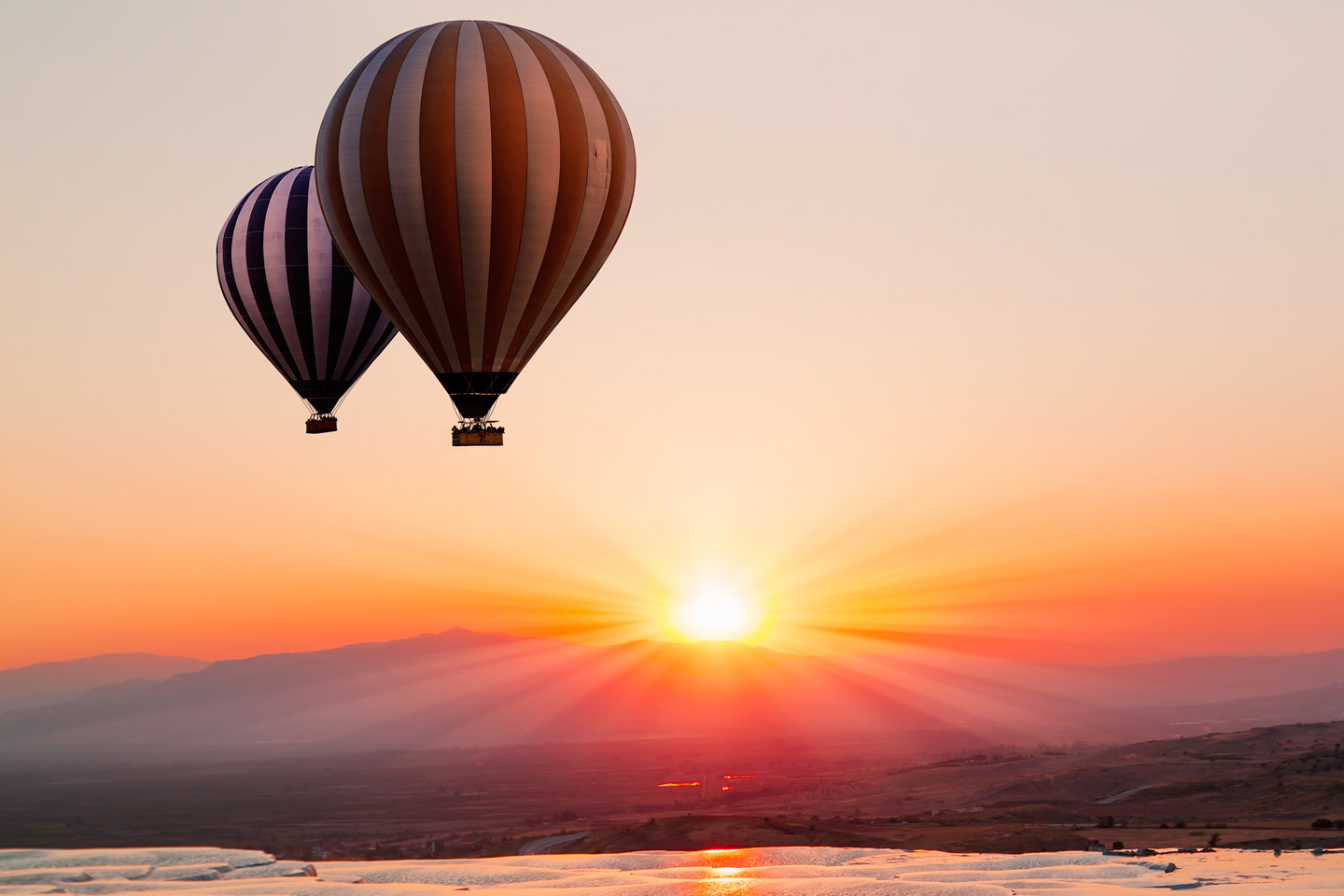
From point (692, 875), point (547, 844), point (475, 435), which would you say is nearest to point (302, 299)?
point (475, 435)

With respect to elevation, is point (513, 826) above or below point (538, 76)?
below

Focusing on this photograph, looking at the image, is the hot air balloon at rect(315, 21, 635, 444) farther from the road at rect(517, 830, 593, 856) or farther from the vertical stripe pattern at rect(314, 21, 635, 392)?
the road at rect(517, 830, 593, 856)

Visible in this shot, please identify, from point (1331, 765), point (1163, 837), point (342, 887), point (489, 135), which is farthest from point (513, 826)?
point (342, 887)

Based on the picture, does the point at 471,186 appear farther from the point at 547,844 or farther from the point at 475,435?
the point at 547,844

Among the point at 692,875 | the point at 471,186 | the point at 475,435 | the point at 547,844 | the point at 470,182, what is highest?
the point at 470,182

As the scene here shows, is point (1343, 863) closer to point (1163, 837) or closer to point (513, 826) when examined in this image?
point (1163, 837)

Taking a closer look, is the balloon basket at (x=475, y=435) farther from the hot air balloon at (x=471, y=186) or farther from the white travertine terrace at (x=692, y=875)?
the white travertine terrace at (x=692, y=875)
